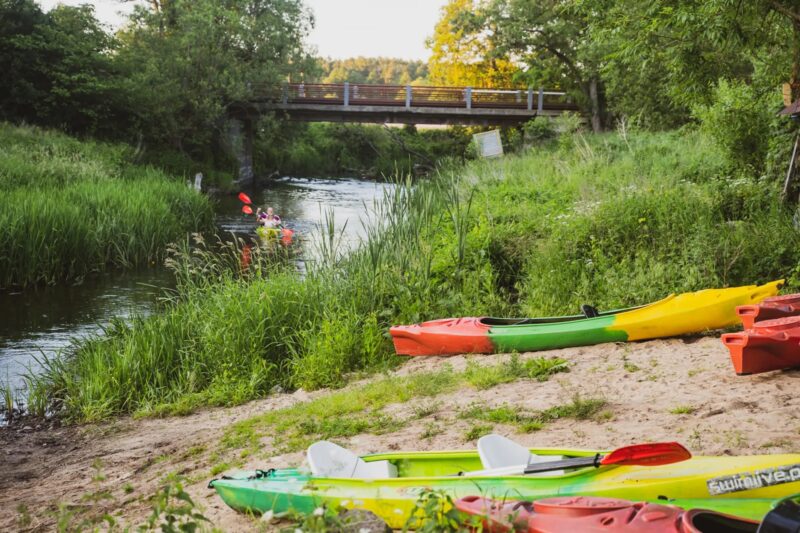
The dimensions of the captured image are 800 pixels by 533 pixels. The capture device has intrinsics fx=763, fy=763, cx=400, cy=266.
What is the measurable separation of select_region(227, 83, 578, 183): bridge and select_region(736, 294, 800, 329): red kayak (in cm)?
2454

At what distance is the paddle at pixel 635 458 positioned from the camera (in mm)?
3012

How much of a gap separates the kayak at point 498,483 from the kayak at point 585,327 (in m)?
2.92

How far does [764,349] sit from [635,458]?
7.37ft

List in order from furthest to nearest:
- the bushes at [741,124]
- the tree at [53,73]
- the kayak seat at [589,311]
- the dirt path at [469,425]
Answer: the tree at [53,73] → the bushes at [741,124] → the kayak seat at [589,311] → the dirt path at [469,425]

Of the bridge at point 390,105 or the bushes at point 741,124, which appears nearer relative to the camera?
the bushes at point 741,124

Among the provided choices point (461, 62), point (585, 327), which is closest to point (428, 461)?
point (585, 327)

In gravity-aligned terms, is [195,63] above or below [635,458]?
above

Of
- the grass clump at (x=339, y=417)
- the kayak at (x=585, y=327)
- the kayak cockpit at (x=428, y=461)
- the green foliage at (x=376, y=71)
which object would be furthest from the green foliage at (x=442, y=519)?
the green foliage at (x=376, y=71)

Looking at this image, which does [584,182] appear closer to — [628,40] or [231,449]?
[628,40]

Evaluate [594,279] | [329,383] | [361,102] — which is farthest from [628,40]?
[361,102]

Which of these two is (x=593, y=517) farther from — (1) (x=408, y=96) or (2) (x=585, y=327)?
(1) (x=408, y=96)

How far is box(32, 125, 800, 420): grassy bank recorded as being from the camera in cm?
668

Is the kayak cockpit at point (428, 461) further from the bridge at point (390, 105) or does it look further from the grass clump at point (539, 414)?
the bridge at point (390, 105)

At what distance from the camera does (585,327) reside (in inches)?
247
